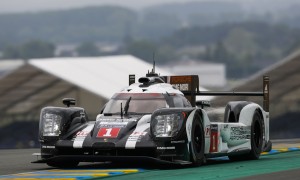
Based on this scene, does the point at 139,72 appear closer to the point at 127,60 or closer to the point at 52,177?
the point at 127,60

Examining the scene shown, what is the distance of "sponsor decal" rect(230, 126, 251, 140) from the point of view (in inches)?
757

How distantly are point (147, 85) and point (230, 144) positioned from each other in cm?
180

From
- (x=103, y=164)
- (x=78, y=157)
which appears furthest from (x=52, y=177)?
(x=103, y=164)

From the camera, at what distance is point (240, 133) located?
64.0 feet

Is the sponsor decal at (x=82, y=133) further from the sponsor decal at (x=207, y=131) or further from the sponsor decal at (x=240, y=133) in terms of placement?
the sponsor decal at (x=240, y=133)

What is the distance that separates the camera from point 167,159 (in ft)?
55.9

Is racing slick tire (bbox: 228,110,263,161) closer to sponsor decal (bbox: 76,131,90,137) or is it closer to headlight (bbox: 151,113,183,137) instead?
headlight (bbox: 151,113,183,137)

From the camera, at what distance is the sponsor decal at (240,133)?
19234 millimetres

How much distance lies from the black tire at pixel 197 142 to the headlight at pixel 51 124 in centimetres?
217

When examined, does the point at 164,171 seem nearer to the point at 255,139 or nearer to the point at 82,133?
the point at 82,133

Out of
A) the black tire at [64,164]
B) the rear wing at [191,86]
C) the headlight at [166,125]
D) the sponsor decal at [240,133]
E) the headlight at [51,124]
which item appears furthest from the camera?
the rear wing at [191,86]

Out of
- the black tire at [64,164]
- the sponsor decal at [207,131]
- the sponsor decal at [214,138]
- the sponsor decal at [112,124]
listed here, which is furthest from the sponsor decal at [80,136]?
the sponsor decal at [214,138]

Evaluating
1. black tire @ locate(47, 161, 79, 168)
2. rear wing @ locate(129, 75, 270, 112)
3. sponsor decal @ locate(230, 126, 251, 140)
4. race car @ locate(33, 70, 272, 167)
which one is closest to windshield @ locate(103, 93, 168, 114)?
race car @ locate(33, 70, 272, 167)

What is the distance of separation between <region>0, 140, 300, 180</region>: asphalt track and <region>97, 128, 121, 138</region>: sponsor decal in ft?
1.72
